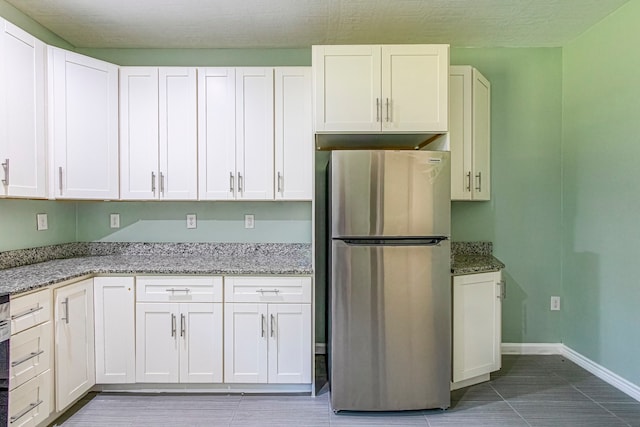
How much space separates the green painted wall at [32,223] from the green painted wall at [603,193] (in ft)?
13.5

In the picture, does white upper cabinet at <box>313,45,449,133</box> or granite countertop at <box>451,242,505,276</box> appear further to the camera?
granite countertop at <box>451,242,505,276</box>

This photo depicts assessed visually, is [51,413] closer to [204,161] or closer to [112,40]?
[204,161]

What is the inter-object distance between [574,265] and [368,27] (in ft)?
8.20

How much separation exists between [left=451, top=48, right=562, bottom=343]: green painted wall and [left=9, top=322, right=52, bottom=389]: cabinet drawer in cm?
292

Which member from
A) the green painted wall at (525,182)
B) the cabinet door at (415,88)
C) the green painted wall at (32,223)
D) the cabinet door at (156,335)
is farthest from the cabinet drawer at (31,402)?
the green painted wall at (525,182)

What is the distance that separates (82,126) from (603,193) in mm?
3751

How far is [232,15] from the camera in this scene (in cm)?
245

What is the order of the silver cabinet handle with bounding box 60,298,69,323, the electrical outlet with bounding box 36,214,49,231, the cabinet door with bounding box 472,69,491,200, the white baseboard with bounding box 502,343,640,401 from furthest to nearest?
the cabinet door with bounding box 472,69,491,200 → the electrical outlet with bounding box 36,214,49,231 → the white baseboard with bounding box 502,343,640,401 → the silver cabinet handle with bounding box 60,298,69,323

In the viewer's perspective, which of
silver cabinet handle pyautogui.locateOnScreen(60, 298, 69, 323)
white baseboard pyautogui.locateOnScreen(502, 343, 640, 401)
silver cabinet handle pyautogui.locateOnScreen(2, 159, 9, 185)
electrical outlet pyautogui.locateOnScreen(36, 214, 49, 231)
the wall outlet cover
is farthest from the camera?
the wall outlet cover

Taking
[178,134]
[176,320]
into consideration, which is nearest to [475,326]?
[176,320]

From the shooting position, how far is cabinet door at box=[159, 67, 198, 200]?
2.62 meters

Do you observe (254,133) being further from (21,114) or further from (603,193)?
(603,193)

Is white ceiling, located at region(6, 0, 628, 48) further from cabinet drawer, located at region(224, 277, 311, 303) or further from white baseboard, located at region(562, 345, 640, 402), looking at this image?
white baseboard, located at region(562, 345, 640, 402)

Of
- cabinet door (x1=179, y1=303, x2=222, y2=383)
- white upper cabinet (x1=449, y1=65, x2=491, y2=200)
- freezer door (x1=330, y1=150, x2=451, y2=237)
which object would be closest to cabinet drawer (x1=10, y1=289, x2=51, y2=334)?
cabinet door (x1=179, y1=303, x2=222, y2=383)
